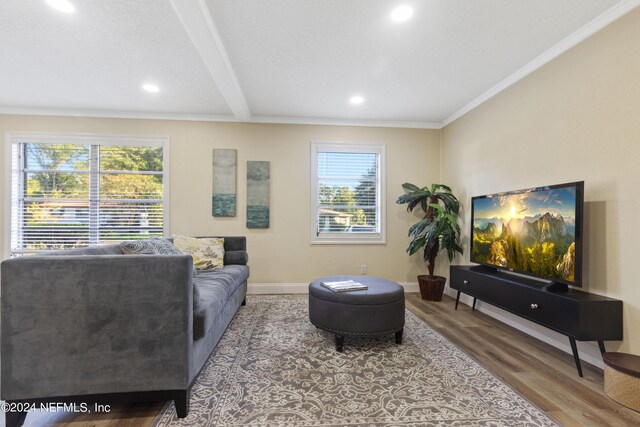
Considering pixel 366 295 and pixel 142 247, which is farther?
pixel 366 295

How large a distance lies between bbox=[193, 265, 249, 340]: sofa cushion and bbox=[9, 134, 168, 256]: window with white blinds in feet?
5.44

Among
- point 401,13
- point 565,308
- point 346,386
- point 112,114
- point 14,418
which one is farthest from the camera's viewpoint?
point 112,114

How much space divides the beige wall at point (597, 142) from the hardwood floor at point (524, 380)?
0.45 meters

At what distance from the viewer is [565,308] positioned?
195 cm

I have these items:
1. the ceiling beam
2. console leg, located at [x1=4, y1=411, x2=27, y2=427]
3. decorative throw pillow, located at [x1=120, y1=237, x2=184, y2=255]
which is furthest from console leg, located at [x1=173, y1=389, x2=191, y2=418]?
the ceiling beam

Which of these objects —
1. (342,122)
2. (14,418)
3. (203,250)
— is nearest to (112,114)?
(203,250)

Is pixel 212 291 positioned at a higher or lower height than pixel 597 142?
lower

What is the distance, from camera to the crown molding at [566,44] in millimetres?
1958

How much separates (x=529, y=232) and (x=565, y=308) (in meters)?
0.75

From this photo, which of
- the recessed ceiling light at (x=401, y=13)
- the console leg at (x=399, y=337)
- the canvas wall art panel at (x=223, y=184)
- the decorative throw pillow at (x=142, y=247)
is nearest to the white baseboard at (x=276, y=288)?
the canvas wall art panel at (x=223, y=184)

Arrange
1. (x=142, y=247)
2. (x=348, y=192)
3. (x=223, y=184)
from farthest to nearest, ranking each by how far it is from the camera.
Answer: (x=348, y=192) → (x=223, y=184) → (x=142, y=247)

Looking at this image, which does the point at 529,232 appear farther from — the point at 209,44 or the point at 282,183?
the point at 209,44

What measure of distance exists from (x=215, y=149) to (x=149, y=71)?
1351mm

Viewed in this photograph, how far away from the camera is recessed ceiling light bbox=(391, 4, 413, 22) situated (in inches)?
78.8
